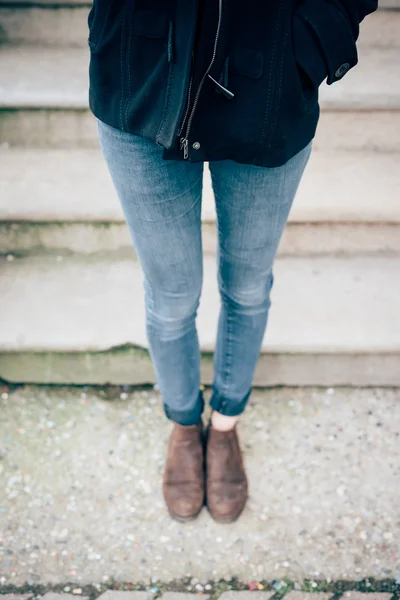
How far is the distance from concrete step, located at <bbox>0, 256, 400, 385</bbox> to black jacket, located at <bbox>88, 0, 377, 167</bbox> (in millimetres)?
958

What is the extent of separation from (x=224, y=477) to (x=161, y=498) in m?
0.21

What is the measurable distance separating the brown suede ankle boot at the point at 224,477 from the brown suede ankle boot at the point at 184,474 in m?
0.03

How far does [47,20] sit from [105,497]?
74.4 inches

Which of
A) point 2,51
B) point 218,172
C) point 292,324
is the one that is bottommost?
point 292,324

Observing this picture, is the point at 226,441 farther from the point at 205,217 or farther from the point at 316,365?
the point at 205,217

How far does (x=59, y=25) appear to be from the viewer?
2131mm

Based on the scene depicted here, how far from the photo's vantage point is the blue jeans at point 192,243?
97 cm

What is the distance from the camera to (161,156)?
3.09ft

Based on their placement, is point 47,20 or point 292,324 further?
point 47,20

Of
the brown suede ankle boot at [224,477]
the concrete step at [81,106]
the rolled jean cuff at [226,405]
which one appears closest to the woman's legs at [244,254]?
the rolled jean cuff at [226,405]

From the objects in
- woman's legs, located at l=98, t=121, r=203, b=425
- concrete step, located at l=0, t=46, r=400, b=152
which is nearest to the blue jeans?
woman's legs, located at l=98, t=121, r=203, b=425

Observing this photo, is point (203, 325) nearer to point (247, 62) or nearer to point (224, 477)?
point (224, 477)

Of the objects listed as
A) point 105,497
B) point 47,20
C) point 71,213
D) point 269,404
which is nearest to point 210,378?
point 269,404

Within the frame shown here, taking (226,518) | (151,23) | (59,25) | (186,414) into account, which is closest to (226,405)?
(186,414)
